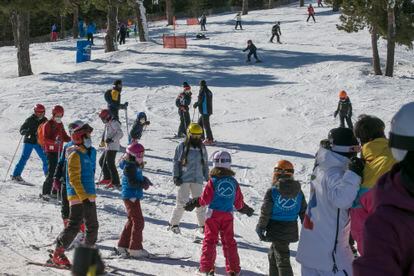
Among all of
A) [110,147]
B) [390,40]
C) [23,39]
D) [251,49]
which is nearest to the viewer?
[110,147]

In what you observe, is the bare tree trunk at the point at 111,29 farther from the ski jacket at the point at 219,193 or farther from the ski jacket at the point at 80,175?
the ski jacket at the point at 219,193

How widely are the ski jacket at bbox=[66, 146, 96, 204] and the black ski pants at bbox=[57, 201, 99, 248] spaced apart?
92 millimetres

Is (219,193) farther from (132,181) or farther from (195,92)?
(195,92)

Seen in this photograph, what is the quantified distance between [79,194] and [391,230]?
5794 millimetres

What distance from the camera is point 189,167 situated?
9438mm

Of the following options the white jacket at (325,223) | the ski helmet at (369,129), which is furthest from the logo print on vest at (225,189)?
the ski helmet at (369,129)

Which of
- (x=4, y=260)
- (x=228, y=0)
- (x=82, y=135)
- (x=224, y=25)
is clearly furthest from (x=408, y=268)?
(x=228, y=0)

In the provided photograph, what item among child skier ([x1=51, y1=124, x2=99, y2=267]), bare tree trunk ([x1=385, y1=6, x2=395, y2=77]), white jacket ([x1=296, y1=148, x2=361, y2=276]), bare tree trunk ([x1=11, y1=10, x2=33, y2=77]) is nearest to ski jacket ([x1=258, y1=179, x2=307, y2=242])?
white jacket ([x1=296, y1=148, x2=361, y2=276])

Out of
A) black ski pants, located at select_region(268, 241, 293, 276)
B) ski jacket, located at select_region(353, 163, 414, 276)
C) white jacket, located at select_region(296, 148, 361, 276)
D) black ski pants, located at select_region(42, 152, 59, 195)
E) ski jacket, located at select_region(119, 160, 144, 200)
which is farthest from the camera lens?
black ski pants, located at select_region(42, 152, 59, 195)

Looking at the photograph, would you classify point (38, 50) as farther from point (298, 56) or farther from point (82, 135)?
point (82, 135)

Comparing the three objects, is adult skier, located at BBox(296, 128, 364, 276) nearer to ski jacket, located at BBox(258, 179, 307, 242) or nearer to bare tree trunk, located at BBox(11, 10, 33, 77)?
ski jacket, located at BBox(258, 179, 307, 242)

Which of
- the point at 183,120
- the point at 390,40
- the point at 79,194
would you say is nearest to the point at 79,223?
the point at 79,194

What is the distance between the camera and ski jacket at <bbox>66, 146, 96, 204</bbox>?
297 inches

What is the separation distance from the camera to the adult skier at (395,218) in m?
2.16
